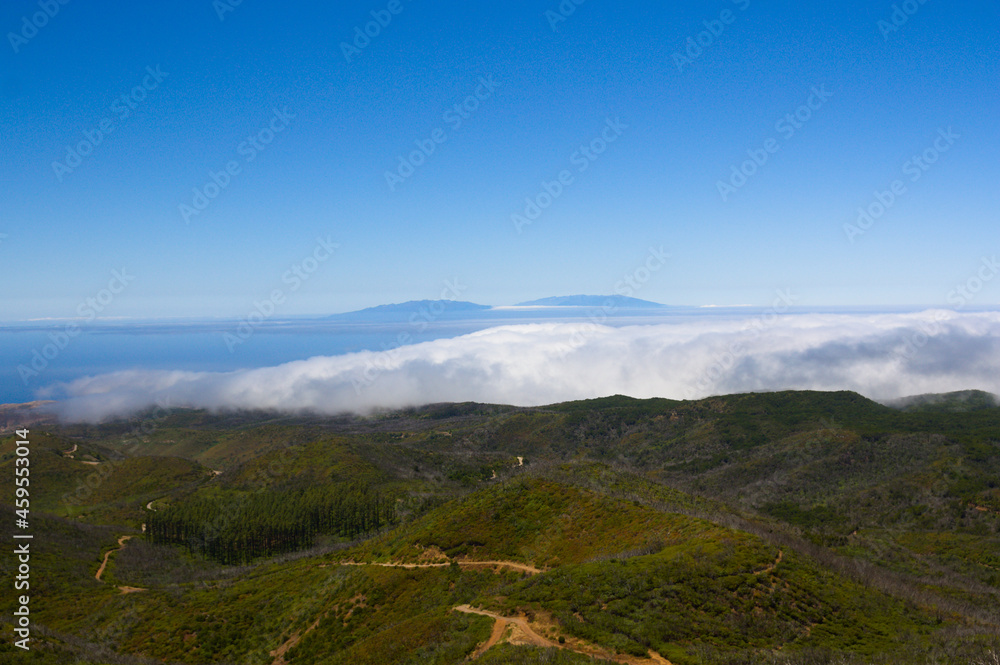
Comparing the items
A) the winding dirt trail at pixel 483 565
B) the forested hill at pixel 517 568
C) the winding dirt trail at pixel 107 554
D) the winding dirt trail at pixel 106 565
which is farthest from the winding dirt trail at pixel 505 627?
the winding dirt trail at pixel 107 554

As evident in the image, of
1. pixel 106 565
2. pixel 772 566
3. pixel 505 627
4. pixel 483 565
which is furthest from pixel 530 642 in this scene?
pixel 106 565

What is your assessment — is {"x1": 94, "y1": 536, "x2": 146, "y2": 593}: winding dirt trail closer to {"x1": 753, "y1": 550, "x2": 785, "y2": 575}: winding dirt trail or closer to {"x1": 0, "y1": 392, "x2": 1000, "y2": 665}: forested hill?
{"x1": 0, "y1": 392, "x2": 1000, "y2": 665}: forested hill

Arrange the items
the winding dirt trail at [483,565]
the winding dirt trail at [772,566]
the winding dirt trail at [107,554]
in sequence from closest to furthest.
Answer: the winding dirt trail at [772,566], the winding dirt trail at [483,565], the winding dirt trail at [107,554]

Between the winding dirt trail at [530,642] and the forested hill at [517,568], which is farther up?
the winding dirt trail at [530,642]

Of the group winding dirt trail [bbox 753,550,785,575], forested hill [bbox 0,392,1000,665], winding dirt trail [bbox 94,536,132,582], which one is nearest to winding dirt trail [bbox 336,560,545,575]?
forested hill [bbox 0,392,1000,665]

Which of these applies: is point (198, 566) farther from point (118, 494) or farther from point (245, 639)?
point (118, 494)

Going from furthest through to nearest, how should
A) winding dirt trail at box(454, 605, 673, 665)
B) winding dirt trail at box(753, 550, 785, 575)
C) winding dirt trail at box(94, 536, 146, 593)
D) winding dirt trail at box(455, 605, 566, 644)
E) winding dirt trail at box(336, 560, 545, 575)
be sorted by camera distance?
winding dirt trail at box(94, 536, 146, 593) < winding dirt trail at box(336, 560, 545, 575) < winding dirt trail at box(753, 550, 785, 575) < winding dirt trail at box(455, 605, 566, 644) < winding dirt trail at box(454, 605, 673, 665)

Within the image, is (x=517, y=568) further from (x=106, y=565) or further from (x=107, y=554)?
(x=107, y=554)

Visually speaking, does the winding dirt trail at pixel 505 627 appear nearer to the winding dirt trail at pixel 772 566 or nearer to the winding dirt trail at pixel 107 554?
the winding dirt trail at pixel 772 566
